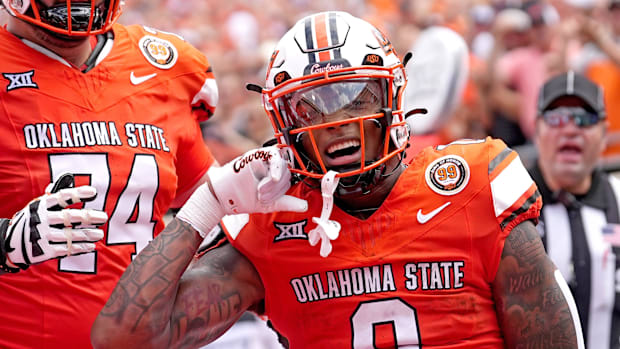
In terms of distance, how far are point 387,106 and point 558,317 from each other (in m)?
0.75

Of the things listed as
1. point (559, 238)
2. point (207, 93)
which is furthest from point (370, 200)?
point (559, 238)

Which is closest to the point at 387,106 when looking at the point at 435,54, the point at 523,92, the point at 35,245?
the point at 35,245

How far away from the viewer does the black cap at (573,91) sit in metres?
4.33

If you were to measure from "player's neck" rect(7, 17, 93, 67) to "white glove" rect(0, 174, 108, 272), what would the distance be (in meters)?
0.61

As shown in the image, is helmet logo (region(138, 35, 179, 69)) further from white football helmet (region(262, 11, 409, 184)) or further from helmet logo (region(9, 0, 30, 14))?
white football helmet (region(262, 11, 409, 184))

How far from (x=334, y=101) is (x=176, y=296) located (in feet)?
2.33

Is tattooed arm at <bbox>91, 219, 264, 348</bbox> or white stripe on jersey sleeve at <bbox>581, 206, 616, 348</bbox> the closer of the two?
tattooed arm at <bbox>91, 219, 264, 348</bbox>

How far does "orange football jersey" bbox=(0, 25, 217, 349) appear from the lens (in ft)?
8.90

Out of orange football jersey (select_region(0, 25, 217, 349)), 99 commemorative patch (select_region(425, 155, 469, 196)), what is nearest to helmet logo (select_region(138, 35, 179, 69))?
orange football jersey (select_region(0, 25, 217, 349))

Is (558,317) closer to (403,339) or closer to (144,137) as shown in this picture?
(403,339)

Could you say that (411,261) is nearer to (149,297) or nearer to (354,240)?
(354,240)

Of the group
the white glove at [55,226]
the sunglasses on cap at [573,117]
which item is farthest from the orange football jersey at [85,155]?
the sunglasses on cap at [573,117]

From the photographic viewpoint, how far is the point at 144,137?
292cm

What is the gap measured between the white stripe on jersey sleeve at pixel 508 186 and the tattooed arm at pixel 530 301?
0.09 m
